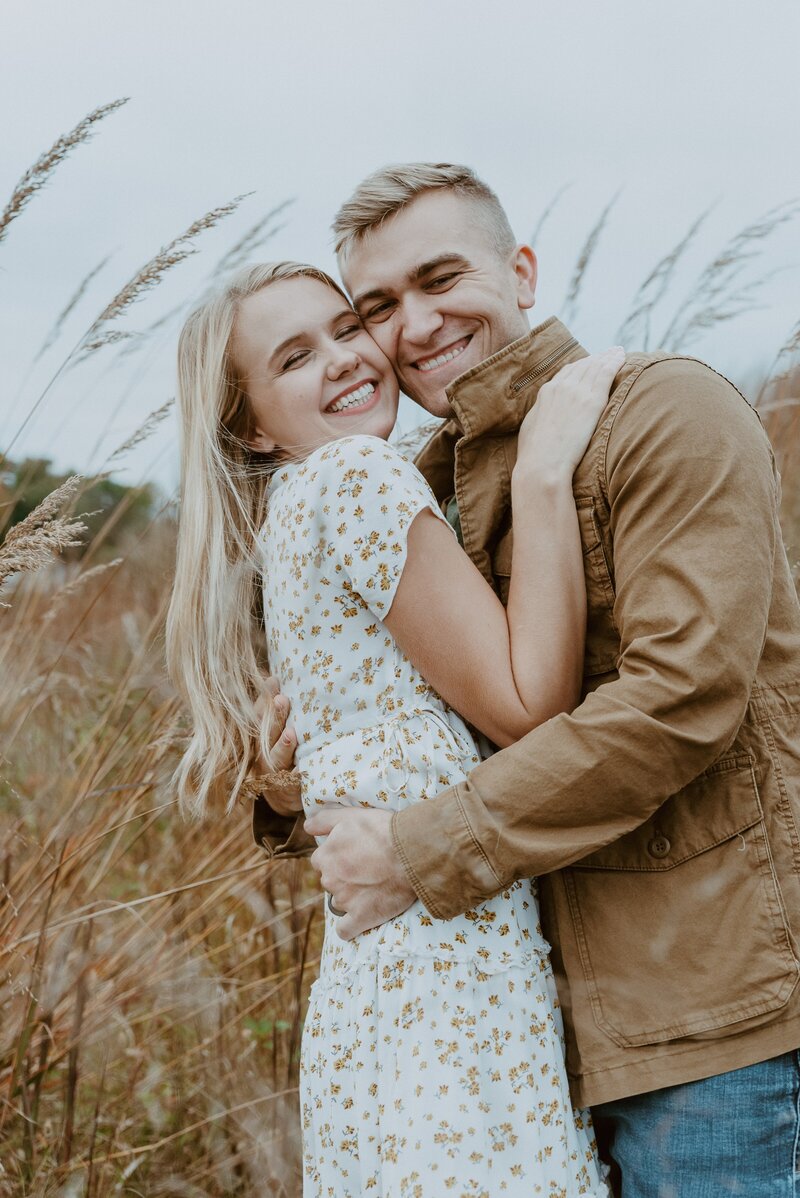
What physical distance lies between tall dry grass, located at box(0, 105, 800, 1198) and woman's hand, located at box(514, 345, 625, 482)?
0.72 m

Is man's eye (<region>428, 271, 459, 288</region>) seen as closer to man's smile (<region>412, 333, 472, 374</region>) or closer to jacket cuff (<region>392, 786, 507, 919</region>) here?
man's smile (<region>412, 333, 472, 374</region>)

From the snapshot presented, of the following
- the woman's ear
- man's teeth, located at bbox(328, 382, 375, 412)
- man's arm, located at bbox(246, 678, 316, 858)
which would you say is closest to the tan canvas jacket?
man's arm, located at bbox(246, 678, 316, 858)

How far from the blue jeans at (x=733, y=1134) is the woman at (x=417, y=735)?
144mm

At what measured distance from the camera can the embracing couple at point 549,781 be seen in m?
1.55

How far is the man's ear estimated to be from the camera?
2.35 m

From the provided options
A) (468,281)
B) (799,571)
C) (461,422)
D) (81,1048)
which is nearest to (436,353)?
(468,281)

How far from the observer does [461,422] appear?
1975 millimetres

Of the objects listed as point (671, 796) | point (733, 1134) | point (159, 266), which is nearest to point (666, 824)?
point (671, 796)

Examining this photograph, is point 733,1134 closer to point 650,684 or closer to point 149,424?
point 650,684

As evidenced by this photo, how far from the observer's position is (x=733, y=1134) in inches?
61.9

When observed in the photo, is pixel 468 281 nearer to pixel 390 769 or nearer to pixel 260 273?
pixel 260 273

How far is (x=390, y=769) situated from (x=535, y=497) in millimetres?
484

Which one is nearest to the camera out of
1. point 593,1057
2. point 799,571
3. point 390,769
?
point 593,1057

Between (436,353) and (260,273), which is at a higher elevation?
(260,273)
